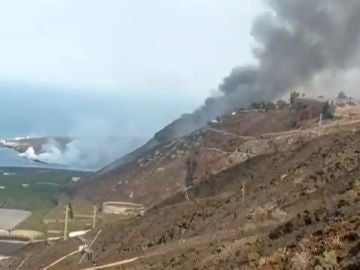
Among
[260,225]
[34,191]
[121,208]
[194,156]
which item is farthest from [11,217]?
[260,225]

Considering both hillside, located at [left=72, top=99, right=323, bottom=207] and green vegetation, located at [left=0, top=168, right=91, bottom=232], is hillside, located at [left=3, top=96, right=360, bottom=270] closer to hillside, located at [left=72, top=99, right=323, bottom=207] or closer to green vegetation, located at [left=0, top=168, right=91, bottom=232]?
hillside, located at [left=72, top=99, right=323, bottom=207]

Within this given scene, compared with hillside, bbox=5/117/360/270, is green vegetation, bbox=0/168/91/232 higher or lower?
higher

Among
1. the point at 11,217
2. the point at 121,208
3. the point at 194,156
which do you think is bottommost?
the point at 121,208

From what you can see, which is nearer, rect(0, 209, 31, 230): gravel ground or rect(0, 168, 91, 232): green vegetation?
rect(0, 209, 31, 230): gravel ground

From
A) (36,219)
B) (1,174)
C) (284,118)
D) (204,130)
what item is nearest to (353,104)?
(284,118)

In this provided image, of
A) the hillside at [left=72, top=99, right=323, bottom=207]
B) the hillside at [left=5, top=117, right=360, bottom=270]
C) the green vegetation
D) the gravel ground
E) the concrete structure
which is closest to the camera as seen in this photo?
the hillside at [left=5, top=117, right=360, bottom=270]

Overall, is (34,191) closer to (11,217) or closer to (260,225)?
(11,217)

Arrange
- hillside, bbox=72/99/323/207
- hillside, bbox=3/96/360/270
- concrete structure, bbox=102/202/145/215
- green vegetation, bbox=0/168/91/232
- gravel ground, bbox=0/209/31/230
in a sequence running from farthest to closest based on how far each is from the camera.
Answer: green vegetation, bbox=0/168/91/232
gravel ground, bbox=0/209/31/230
hillside, bbox=72/99/323/207
concrete structure, bbox=102/202/145/215
hillside, bbox=3/96/360/270

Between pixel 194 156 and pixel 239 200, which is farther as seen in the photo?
pixel 194 156

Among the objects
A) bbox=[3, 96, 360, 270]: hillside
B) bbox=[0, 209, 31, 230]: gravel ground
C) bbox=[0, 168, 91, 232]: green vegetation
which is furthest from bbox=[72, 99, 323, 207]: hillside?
bbox=[0, 209, 31, 230]: gravel ground

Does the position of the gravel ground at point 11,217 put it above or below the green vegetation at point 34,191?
below

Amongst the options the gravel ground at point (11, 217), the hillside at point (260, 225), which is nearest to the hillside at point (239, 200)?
the hillside at point (260, 225)

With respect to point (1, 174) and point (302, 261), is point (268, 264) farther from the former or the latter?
point (1, 174)

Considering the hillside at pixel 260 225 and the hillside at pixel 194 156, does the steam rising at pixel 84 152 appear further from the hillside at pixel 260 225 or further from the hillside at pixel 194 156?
the hillside at pixel 260 225
